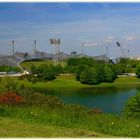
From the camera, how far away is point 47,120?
207 inches

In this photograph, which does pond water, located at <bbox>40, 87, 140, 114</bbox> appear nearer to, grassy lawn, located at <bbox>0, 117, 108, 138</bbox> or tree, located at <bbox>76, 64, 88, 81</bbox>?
tree, located at <bbox>76, 64, 88, 81</bbox>

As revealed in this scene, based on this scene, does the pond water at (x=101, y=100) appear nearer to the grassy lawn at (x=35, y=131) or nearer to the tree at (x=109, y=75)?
the tree at (x=109, y=75)

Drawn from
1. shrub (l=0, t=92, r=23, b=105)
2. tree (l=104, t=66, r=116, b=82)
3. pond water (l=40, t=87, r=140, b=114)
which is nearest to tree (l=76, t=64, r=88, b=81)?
tree (l=104, t=66, r=116, b=82)

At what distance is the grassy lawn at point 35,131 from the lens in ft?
13.6

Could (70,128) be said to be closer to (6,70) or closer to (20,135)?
(20,135)

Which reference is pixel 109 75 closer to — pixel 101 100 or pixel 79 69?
pixel 79 69

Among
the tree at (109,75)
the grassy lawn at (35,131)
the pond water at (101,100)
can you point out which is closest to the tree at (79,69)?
the tree at (109,75)

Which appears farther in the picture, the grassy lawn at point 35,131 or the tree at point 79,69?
the tree at point 79,69

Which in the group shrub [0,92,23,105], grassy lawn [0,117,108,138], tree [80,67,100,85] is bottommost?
tree [80,67,100,85]

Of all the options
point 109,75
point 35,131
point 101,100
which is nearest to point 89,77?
point 109,75

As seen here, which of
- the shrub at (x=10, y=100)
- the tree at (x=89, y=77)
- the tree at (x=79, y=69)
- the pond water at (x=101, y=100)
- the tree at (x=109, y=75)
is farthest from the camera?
the tree at (x=79, y=69)

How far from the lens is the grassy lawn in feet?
13.6

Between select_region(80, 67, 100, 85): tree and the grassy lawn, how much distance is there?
5087cm

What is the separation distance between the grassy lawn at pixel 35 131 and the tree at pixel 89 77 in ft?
167
